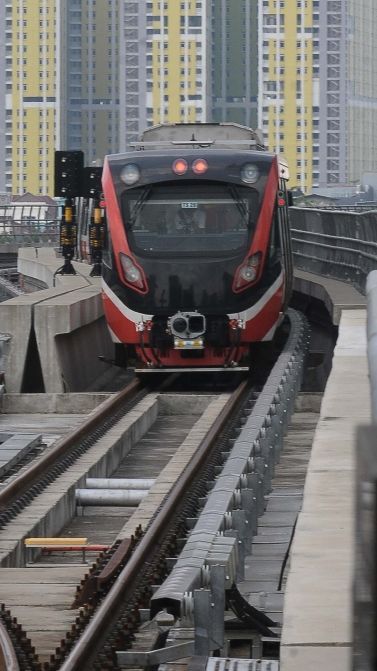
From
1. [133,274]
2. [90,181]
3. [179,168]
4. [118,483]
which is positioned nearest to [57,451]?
[118,483]

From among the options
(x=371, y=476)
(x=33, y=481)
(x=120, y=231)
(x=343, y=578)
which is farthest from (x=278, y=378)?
(x=371, y=476)

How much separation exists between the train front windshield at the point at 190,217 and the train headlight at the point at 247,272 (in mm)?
163

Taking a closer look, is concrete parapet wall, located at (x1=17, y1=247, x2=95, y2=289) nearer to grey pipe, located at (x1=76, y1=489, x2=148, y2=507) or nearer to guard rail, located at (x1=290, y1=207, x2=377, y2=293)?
guard rail, located at (x1=290, y1=207, x2=377, y2=293)

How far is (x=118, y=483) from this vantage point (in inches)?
455

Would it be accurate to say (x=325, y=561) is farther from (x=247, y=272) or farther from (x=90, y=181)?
(x=90, y=181)

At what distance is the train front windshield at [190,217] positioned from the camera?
17.3 metres

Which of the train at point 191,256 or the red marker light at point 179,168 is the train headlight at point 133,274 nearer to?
the train at point 191,256

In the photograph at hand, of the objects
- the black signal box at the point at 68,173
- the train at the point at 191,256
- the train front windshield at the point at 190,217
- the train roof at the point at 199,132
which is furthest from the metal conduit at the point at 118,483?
the black signal box at the point at 68,173

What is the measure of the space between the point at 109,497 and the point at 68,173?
1679 cm

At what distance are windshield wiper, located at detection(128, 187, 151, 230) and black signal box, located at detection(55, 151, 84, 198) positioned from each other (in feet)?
32.9

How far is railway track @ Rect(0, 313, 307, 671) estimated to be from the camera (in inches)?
263

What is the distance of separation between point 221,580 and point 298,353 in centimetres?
1170

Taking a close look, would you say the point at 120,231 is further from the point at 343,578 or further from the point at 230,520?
the point at 343,578

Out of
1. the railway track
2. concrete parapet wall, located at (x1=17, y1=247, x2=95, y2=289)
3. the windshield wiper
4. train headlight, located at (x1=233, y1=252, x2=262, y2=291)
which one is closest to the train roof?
concrete parapet wall, located at (x1=17, y1=247, x2=95, y2=289)
